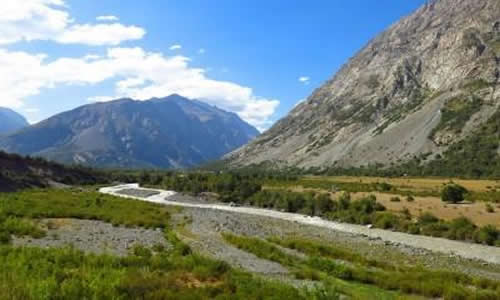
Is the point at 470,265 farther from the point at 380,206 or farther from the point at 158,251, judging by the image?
the point at 380,206

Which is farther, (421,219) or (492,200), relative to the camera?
(492,200)

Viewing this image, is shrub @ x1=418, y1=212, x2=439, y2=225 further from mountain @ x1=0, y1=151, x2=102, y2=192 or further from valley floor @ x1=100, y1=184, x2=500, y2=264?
mountain @ x1=0, y1=151, x2=102, y2=192

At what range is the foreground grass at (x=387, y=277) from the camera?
953 inches

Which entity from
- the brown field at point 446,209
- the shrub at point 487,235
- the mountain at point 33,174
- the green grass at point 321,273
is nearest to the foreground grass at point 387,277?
the green grass at point 321,273

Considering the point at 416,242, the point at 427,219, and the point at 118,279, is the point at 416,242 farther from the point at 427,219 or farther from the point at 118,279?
the point at 118,279

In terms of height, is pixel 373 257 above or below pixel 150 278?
below

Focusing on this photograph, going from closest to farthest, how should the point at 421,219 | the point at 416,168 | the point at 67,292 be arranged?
the point at 67,292, the point at 421,219, the point at 416,168

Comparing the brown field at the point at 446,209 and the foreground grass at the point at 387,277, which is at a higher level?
the brown field at the point at 446,209

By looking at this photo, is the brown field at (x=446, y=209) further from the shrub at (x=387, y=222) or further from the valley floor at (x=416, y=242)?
the valley floor at (x=416, y=242)

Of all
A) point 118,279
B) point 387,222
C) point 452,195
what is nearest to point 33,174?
point 387,222

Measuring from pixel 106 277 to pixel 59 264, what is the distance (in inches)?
154

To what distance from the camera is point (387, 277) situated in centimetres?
2764

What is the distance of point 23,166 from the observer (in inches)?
5022

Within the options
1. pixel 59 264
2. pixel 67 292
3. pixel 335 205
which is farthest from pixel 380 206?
pixel 67 292
